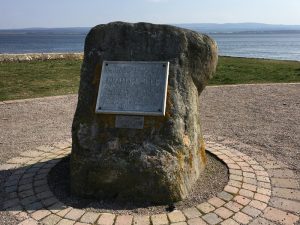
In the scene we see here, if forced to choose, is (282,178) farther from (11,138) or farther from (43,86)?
(43,86)

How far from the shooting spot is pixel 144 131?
15.3 ft

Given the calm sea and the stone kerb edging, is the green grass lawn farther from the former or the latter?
the calm sea

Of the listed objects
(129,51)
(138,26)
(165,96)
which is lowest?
(165,96)

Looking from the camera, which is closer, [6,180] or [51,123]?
[6,180]

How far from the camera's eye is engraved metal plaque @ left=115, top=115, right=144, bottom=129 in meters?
4.71

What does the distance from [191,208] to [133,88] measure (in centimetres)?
175

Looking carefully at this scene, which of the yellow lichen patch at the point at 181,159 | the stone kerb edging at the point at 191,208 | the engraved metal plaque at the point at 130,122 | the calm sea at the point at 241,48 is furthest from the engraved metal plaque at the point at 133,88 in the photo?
the calm sea at the point at 241,48

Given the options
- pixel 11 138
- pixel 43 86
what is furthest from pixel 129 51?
pixel 43 86

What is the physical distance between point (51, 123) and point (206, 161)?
4206 millimetres

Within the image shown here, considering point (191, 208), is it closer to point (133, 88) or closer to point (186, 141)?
point (186, 141)

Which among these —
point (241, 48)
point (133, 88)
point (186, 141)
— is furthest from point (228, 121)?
point (241, 48)

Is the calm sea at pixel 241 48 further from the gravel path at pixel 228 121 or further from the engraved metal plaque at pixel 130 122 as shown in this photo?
the engraved metal plaque at pixel 130 122

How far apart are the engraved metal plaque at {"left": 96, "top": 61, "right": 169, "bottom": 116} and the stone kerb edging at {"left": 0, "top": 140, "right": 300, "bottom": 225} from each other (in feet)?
4.26

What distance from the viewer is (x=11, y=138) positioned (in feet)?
24.4
